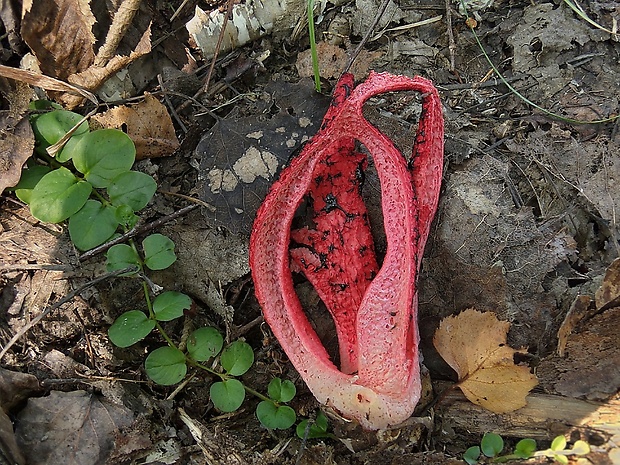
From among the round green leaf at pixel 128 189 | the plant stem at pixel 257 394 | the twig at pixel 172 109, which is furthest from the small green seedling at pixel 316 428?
the twig at pixel 172 109

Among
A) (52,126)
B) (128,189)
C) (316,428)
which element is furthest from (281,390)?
(52,126)

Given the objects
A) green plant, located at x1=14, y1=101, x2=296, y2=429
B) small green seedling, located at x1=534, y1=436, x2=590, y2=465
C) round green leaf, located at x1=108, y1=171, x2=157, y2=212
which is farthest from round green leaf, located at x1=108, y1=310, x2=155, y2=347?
small green seedling, located at x1=534, y1=436, x2=590, y2=465

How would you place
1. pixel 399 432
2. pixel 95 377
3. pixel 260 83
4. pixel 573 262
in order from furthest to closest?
pixel 260 83, pixel 573 262, pixel 95 377, pixel 399 432

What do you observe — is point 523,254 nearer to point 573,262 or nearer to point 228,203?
point 573,262

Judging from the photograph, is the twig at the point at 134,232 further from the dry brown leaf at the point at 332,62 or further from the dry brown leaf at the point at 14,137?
the dry brown leaf at the point at 332,62

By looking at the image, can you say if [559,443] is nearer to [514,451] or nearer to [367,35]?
[514,451]

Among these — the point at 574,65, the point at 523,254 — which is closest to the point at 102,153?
the point at 523,254

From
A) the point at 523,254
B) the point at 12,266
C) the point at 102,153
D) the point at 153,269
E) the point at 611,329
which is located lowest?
the point at 611,329

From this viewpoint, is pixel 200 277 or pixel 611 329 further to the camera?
pixel 200 277
